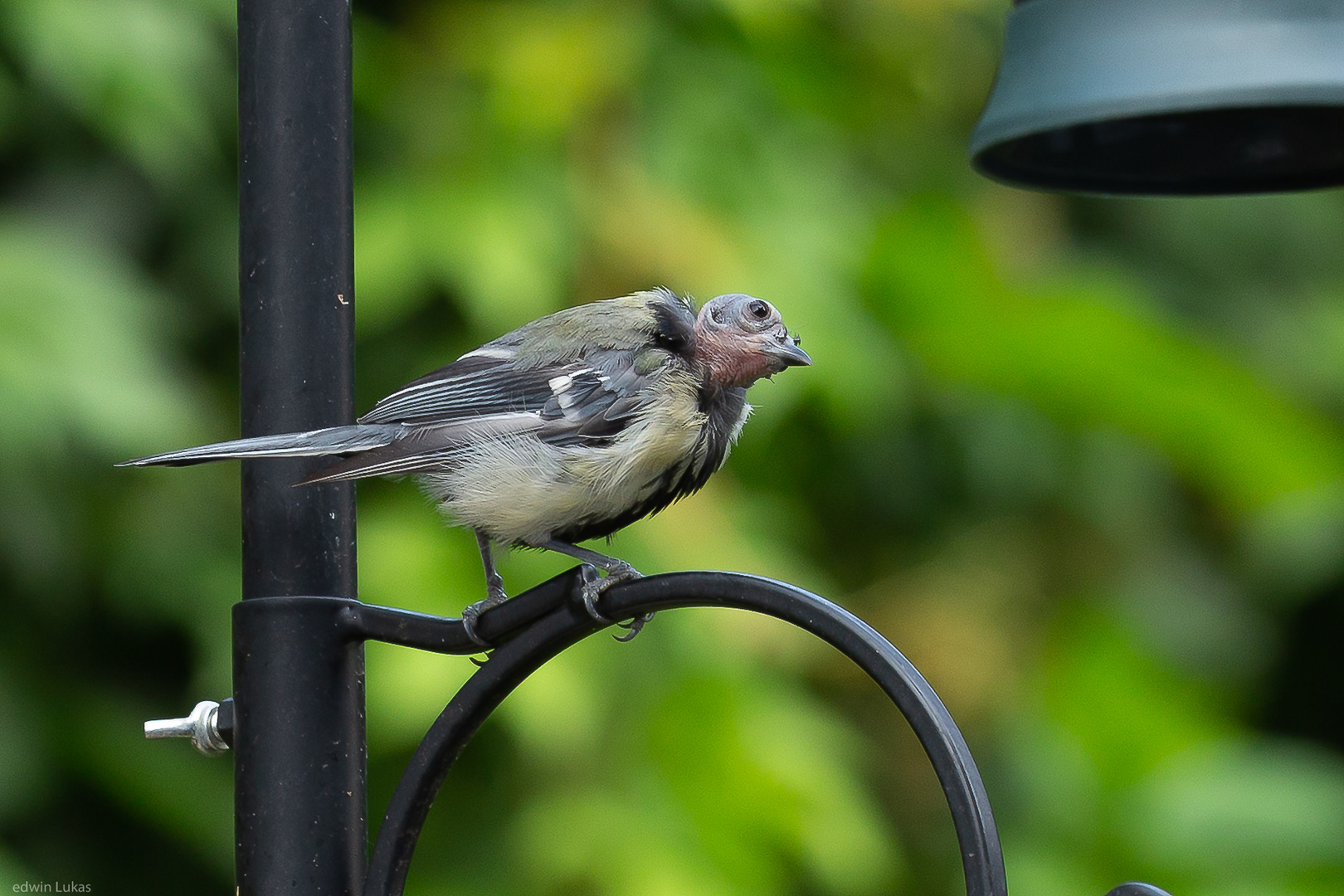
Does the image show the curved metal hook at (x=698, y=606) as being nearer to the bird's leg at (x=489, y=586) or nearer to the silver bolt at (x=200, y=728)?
the bird's leg at (x=489, y=586)

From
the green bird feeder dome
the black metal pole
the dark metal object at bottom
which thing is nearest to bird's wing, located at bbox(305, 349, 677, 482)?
the black metal pole

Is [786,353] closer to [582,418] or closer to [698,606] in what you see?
[582,418]

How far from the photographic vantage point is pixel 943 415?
13.8ft

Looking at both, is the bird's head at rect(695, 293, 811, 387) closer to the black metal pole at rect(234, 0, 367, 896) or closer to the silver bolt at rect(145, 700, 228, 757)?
the black metal pole at rect(234, 0, 367, 896)

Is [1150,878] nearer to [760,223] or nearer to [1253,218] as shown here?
[760,223]

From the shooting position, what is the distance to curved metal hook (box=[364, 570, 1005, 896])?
1.31 metres

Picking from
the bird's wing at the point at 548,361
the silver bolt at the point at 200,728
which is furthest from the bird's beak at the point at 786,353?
the silver bolt at the point at 200,728

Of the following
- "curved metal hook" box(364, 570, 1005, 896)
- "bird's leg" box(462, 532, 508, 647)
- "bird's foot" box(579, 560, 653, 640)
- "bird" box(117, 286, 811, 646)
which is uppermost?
"bird" box(117, 286, 811, 646)

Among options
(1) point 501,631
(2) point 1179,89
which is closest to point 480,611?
(1) point 501,631

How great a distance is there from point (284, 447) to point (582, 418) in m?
0.56

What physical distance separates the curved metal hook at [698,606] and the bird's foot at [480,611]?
0.16 ft

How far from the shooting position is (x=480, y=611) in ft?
5.82

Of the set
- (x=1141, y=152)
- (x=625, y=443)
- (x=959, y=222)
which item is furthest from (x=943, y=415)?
(x=625, y=443)

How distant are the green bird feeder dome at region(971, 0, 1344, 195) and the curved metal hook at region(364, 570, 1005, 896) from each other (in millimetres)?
718
